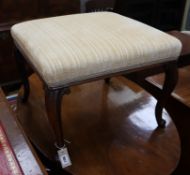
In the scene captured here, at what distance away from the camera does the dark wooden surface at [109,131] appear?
0.77 metres

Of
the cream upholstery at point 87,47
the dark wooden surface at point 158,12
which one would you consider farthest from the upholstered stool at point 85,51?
the dark wooden surface at point 158,12

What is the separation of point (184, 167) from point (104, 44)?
23.8 inches

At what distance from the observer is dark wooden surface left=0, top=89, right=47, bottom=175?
21.2 inches

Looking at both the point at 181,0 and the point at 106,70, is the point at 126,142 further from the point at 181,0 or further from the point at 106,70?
the point at 181,0

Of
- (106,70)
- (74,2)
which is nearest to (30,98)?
(106,70)

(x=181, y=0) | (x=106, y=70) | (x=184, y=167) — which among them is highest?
(x=106, y=70)

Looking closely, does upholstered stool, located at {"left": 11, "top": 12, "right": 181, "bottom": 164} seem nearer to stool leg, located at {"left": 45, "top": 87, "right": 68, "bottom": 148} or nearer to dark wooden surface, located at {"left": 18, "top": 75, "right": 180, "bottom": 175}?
stool leg, located at {"left": 45, "top": 87, "right": 68, "bottom": 148}

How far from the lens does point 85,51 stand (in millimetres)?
646

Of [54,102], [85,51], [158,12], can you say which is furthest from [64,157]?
[158,12]

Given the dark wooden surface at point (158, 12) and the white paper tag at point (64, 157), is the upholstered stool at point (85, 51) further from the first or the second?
the dark wooden surface at point (158, 12)

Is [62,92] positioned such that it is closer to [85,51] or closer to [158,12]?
[85,51]

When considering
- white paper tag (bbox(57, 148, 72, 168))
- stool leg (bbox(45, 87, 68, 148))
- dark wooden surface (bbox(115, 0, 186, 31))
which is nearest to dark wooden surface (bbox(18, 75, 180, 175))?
white paper tag (bbox(57, 148, 72, 168))

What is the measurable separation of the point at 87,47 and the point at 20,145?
10.7 inches

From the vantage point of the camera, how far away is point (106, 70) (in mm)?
678
